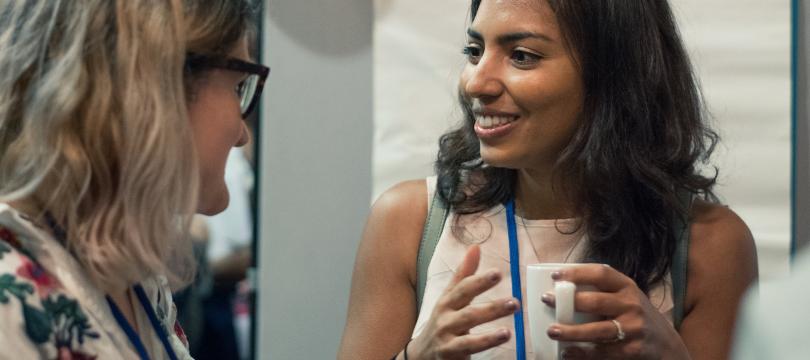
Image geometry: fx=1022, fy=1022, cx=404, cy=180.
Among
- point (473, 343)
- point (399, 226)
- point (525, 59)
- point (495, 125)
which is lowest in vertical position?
point (473, 343)

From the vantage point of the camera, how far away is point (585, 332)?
160cm

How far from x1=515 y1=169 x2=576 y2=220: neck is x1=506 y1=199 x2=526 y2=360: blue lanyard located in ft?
0.11

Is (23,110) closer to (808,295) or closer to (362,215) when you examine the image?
(808,295)

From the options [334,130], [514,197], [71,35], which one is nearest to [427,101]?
[334,130]

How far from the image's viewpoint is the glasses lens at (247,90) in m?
1.50

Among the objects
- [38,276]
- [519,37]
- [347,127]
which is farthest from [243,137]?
[347,127]

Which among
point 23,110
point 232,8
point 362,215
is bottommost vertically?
point 362,215

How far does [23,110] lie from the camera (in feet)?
4.24

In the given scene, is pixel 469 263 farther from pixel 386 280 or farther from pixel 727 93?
pixel 727 93

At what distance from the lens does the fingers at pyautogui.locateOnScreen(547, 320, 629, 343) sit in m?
1.59

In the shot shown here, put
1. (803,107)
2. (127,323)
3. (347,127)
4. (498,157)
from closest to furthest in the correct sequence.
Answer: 1. (127,323)
2. (498,157)
3. (803,107)
4. (347,127)

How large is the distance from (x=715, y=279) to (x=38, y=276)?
50.4 inches

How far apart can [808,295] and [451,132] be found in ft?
5.21

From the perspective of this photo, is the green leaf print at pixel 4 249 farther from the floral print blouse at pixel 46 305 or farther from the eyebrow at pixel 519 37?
the eyebrow at pixel 519 37
